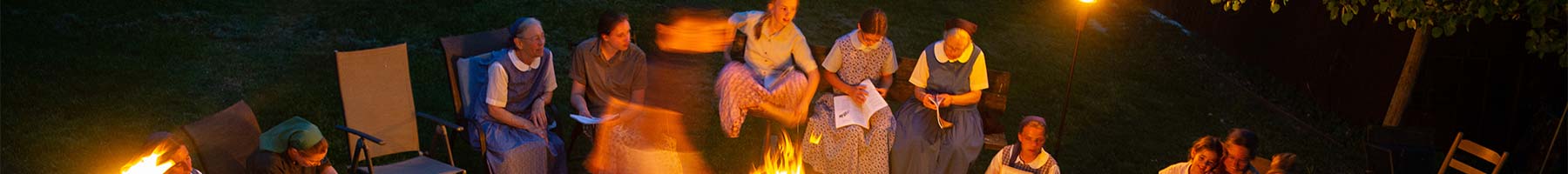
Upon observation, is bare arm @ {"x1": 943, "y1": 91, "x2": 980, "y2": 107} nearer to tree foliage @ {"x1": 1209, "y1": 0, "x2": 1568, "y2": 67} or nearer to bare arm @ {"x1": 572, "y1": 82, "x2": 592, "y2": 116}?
tree foliage @ {"x1": 1209, "y1": 0, "x2": 1568, "y2": 67}

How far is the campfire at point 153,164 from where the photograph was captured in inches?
229

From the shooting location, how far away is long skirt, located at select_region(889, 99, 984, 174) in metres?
7.39

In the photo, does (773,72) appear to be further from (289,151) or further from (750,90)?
(289,151)

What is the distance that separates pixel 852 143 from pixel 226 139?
298 cm

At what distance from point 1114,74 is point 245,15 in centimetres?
726

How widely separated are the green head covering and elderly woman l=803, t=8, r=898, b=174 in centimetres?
254

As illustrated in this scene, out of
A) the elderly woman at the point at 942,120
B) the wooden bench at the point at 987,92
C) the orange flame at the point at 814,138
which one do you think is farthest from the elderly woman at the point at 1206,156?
the orange flame at the point at 814,138

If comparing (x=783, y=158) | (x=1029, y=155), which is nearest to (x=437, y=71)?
(x=783, y=158)

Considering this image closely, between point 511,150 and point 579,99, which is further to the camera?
point 579,99

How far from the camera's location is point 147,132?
28.6ft

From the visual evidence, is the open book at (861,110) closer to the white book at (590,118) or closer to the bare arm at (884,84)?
the bare arm at (884,84)

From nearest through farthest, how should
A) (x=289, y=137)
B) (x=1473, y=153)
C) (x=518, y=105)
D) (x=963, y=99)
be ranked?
(x=289, y=137) < (x=1473, y=153) < (x=518, y=105) < (x=963, y=99)

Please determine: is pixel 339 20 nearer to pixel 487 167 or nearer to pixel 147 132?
pixel 147 132

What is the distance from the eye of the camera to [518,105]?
7145mm
